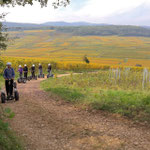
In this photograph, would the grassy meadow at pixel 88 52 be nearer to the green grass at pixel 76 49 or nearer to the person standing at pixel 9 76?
the green grass at pixel 76 49

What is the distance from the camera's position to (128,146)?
5.97 m

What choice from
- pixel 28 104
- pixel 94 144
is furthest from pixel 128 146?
pixel 28 104

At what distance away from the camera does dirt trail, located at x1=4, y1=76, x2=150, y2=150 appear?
6090 mm

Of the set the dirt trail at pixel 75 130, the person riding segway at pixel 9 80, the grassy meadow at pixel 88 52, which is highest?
the person riding segway at pixel 9 80

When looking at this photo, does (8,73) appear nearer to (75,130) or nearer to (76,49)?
(75,130)

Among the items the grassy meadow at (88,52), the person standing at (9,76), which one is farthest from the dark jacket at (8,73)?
the grassy meadow at (88,52)

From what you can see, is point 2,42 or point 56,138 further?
point 2,42

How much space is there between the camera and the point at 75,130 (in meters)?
7.17

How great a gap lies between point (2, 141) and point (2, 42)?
16.0ft

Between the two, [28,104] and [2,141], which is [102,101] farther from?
[2,141]

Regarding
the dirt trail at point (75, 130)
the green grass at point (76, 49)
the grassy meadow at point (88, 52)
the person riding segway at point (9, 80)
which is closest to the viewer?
the dirt trail at point (75, 130)

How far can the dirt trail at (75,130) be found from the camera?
6.09 meters

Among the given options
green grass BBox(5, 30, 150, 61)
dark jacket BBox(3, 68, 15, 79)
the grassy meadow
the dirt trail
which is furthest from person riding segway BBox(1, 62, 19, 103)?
green grass BBox(5, 30, 150, 61)

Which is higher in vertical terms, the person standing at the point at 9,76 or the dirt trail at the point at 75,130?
the person standing at the point at 9,76
